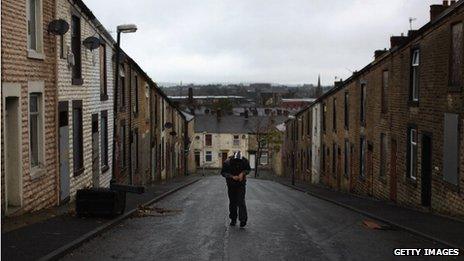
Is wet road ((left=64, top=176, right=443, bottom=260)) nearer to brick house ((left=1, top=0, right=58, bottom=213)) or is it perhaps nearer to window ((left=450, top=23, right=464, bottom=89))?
brick house ((left=1, top=0, right=58, bottom=213))

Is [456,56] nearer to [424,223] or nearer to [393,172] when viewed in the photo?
[424,223]

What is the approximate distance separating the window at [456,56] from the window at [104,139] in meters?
12.1

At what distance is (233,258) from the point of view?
9.37 meters

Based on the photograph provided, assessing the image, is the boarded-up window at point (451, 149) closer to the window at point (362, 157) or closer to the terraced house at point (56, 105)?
the terraced house at point (56, 105)

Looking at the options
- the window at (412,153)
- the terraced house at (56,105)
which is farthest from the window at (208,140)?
the window at (412,153)

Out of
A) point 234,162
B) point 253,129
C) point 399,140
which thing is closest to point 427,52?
point 399,140

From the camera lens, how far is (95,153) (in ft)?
66.0

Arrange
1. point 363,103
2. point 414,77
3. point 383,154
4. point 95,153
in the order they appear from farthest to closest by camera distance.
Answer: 1. point 363,103
2. point 383,154
3. point 95,153
4. point 414,77

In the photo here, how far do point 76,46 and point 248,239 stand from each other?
31.2ft

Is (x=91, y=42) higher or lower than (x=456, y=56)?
higher

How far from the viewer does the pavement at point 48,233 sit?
917 centimetres

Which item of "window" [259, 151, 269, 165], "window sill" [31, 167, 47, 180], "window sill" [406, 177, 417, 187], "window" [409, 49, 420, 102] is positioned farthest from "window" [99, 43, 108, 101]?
"window" [259, 151, 269, 165]

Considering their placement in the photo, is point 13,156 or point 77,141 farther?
point 77,141

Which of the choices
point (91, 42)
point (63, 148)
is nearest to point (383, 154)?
point (91, 42)
